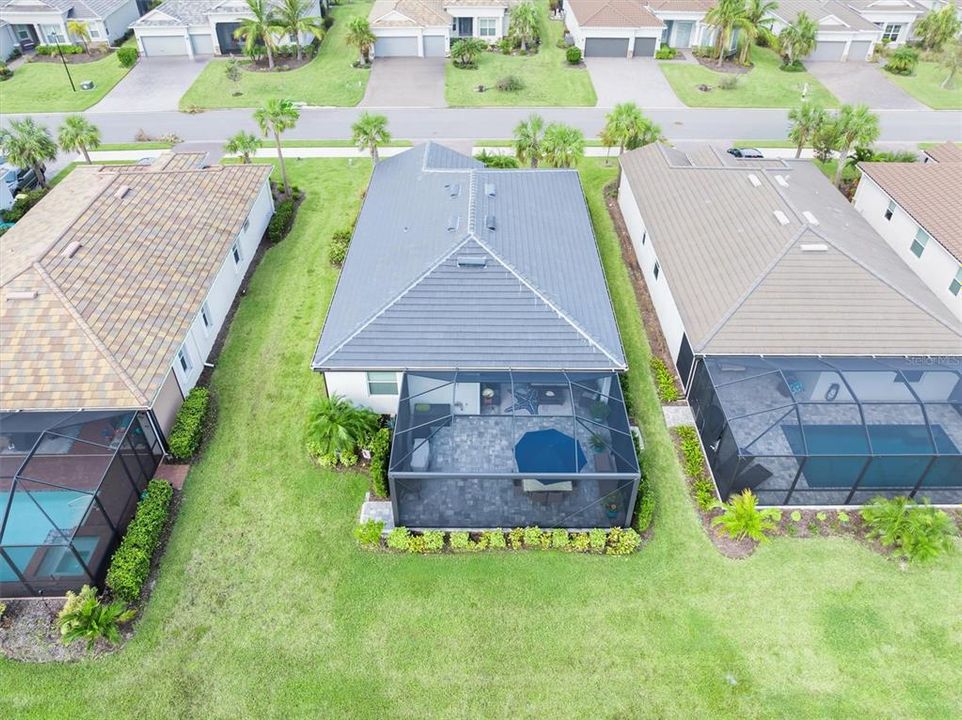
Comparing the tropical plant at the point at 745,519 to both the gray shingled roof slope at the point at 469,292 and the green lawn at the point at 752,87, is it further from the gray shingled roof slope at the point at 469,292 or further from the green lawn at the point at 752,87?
the green lawn at the point at 752,87

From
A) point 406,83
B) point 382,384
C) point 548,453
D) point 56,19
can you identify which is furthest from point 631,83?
point 56,19

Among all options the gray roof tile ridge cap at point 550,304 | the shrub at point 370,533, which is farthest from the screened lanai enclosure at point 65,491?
the gray roof tile ridge cap at point 550,304

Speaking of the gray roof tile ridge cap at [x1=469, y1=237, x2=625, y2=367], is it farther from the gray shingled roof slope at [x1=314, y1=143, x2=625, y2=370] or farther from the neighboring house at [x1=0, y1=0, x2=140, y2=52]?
the neighboring house at [x1=0, y1=0, x2=140, y2=52]

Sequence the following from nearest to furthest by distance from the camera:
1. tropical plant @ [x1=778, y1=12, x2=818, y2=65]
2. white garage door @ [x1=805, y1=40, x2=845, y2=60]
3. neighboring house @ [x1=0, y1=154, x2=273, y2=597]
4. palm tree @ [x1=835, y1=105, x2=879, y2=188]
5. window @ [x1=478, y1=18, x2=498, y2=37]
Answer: neighboring house @ [x1=0, y1=154, x2=273, y2=597], palm tree @ [x1=835, y1=105, x2=879, y2=188], tropical plant @ [x1=778, y1=12, x2=818, y2=65], white garage door @ [x1=805, y1=40, x2=845, y2=60], window @ [x1=478, y1=18, x2=498, y2=37]

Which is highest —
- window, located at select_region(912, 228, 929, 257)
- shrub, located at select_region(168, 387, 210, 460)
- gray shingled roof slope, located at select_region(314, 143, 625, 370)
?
gray shingled roof slope, located at select_region(314, 143, 625, 370)

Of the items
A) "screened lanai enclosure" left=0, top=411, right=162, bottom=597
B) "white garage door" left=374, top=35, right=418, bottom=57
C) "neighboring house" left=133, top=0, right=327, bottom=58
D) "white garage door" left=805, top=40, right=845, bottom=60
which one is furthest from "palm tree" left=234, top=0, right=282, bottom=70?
"white garage door" left=805, top=40, right=845, bottom=60

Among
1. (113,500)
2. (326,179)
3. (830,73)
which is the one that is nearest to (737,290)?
(113,500)
